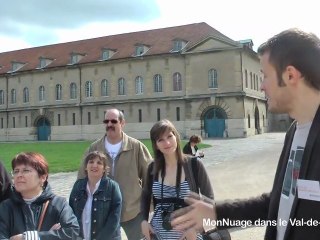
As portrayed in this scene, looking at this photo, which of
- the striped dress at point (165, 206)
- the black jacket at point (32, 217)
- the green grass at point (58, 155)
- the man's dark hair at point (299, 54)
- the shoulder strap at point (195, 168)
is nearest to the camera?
the man's dark hair at point (299, 54)

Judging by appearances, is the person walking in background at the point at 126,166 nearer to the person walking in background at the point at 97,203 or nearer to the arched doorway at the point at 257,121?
the person walking in background at the point at 97,203

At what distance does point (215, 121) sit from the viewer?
4269 centimetres

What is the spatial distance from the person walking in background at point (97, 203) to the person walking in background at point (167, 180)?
562mm

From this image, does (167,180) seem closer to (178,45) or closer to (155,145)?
(155,145)

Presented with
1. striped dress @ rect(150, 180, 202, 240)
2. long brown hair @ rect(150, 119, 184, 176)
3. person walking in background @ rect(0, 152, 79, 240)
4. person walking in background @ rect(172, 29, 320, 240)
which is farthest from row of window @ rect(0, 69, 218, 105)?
person walking in background @ rect(172, 29, 320, 240)

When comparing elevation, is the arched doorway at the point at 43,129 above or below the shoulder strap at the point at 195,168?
above

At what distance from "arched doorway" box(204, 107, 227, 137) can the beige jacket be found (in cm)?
3755

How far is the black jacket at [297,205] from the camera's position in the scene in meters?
1.70

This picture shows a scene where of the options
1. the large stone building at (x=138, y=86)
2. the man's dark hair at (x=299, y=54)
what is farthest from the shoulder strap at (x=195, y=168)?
the large stone building at (x=138, y=86)

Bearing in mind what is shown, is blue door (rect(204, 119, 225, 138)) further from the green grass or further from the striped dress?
the striped dress

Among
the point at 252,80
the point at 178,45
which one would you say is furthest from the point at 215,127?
the point at 178,45

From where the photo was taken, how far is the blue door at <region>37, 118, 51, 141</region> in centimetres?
5362

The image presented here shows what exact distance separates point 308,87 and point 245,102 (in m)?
41.1

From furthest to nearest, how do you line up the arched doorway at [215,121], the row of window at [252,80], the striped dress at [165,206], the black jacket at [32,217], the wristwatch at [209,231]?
the row of window at [252,80]
the arched doorway at [215,121]
the striped dress at [165,206]
the black jacket at [32,217]
the wristwatch at [209,231]
